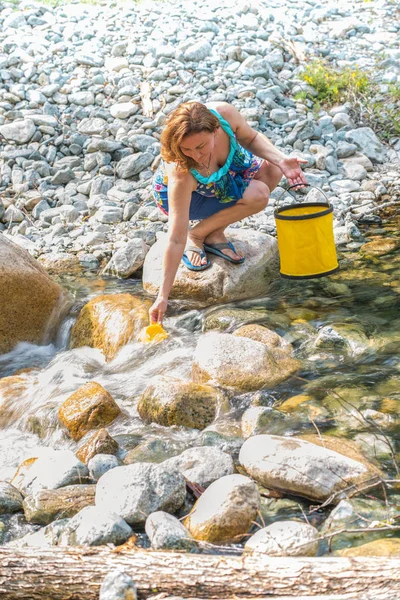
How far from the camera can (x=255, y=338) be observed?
4.03m

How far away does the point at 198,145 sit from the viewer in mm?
3709

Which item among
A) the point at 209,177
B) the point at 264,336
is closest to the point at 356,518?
the point at 264,336

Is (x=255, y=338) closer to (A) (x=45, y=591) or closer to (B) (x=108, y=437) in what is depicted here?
(B) (x=108, y=437)

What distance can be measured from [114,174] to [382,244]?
2.88 m

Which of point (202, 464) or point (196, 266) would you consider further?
point (196, 266)

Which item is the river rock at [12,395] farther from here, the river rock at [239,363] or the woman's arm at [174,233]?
the river rock at [239,363]

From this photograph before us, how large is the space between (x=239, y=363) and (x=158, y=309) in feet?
2.07

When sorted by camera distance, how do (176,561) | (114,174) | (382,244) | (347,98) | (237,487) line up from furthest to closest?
1. (347,98)
2. (114,174)
3. (382,244)
4. (237,487)
5. (176,561)

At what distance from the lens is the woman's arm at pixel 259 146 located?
4121 millimetres

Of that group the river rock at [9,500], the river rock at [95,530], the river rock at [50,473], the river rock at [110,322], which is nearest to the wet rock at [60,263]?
the river rock at [110,322]

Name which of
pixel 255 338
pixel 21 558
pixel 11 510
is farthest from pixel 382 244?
pixel 21 558

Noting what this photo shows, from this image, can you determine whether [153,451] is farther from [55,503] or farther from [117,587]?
[117,587]

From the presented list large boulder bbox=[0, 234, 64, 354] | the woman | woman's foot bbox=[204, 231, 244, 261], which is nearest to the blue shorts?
the woman

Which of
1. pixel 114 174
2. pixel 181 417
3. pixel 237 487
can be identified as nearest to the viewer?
pixel 237 487
